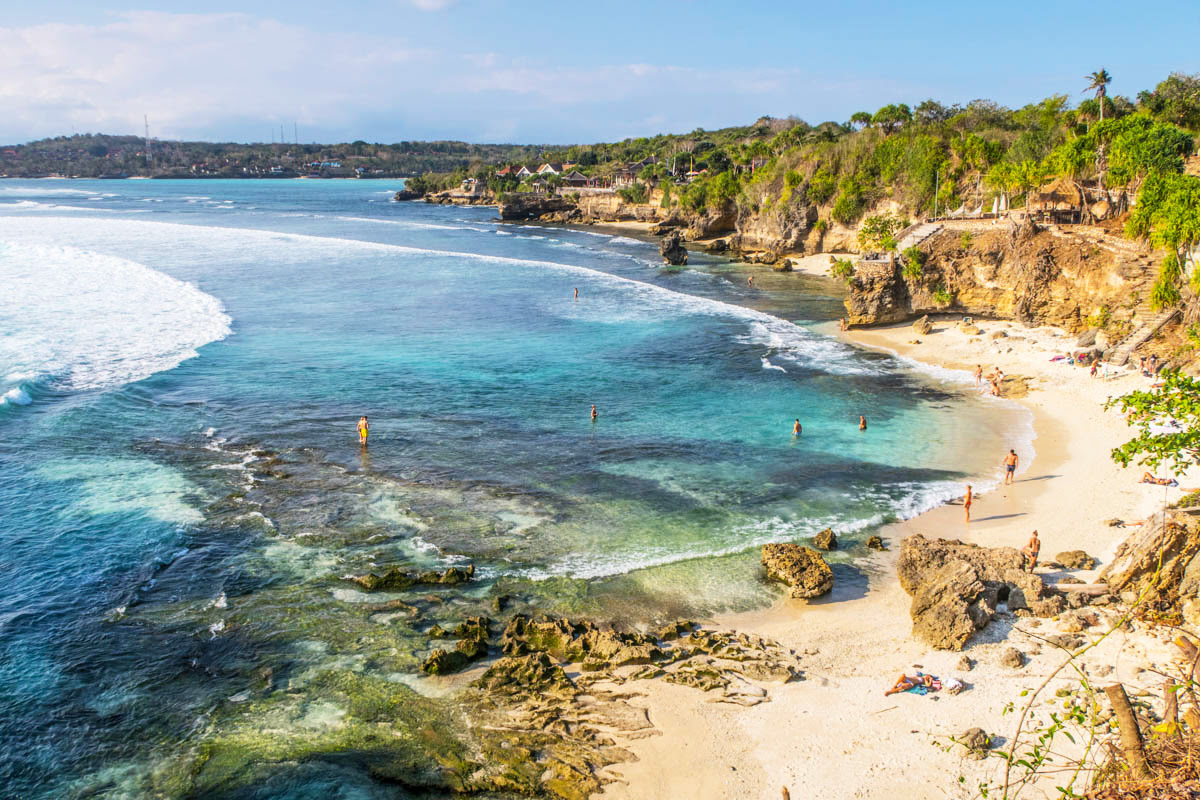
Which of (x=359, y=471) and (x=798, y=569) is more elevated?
(x=359, y=471)

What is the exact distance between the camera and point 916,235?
56719mm

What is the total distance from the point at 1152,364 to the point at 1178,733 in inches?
1505

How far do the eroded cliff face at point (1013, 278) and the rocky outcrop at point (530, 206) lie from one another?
101 meters

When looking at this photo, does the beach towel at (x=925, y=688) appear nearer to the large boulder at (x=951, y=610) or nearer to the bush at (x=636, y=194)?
the large boulder at (x=951, y=610)

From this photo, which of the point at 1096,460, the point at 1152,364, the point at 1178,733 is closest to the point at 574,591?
the point at 1178,733

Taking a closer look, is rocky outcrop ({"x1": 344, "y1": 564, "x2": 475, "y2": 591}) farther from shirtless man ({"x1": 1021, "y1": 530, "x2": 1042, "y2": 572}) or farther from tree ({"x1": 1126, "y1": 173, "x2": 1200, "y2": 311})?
tree ({"x1": 1126, "y1": 173, "x2": 1200, "y2": 311})

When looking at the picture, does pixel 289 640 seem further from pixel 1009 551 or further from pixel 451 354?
pixel 451 354

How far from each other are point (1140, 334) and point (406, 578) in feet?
133

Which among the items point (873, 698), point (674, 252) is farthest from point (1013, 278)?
point (873, 698)

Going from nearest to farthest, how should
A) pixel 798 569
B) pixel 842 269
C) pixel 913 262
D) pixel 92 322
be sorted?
pixel 798 569
pixel 92 322
pixel 913 262
pixel 842 269

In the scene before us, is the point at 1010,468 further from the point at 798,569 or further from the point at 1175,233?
the point at 1175,233

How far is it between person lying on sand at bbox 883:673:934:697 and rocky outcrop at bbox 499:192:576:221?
446 ft

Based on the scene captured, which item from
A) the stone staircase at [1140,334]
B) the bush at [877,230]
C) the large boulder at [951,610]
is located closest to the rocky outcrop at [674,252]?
the bush at [877,230]

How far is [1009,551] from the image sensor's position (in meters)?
21.9
